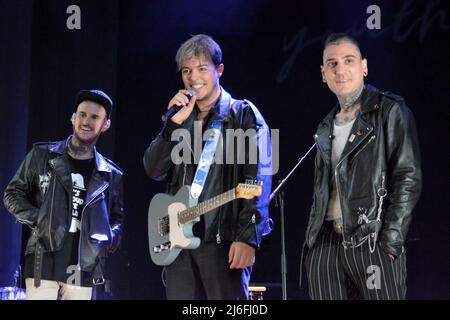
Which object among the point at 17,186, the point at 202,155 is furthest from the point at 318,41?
the point at 17,186

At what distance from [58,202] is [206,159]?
3.94 feet

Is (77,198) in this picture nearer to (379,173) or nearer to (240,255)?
(240,255)

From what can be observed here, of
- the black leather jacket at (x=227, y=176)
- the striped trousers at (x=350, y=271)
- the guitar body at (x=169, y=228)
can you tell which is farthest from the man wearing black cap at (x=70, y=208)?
the striped trousers at (x=350, y=271)

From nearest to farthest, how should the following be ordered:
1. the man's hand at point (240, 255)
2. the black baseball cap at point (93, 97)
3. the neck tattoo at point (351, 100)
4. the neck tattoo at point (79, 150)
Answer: the man's hand at point (240, 255), the neck tattoo at point (351, 100), the neck tattoo at point (79, 150), the black baseball cap at point (93, 97)

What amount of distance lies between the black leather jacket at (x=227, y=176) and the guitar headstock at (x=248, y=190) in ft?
0.22

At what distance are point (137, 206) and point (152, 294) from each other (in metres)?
0.75

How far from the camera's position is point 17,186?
451 cm

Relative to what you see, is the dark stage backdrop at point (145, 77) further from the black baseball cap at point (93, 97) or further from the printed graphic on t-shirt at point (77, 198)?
the printed graphic on t-shirt at point (77, 198)

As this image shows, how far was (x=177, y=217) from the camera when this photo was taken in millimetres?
3729

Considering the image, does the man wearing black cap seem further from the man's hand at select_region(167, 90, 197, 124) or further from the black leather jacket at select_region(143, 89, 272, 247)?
the man's hand at select_region(167, 90, 197, 124)

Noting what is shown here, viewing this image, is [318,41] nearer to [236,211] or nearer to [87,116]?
[87,116]

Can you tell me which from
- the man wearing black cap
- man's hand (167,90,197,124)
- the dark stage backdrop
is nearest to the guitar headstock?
man's hand (167,90,197,124)

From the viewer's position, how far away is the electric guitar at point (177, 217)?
138 inches

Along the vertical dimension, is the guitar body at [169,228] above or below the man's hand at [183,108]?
below
